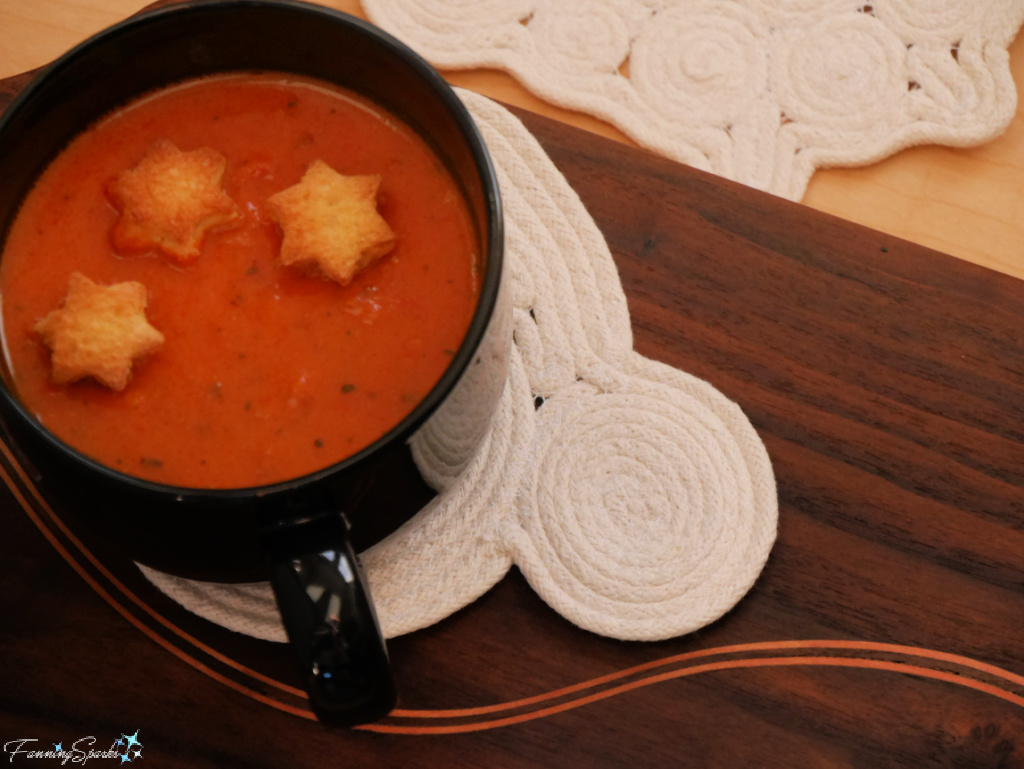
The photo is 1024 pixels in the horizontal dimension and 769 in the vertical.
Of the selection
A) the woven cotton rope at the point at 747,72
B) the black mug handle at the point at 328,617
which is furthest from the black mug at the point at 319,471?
the woven cotton rope at the point at 747,72

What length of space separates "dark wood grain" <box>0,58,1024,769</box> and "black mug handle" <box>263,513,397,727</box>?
21 cm

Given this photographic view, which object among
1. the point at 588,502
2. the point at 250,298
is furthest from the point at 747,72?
the point at 250,298

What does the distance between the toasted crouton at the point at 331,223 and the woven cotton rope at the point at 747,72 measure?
40cm

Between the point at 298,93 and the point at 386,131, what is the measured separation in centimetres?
8

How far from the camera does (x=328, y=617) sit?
1.82 ft

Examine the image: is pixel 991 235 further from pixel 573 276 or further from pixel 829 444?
pixel 573 276

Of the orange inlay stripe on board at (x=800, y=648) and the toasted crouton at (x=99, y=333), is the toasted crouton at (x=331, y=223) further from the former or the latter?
the orange inlay stripe on board at (x=800, y=648)

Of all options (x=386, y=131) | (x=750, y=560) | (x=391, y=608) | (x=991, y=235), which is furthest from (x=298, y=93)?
(x=991, y=235)

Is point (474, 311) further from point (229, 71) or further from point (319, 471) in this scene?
point (229, 71)

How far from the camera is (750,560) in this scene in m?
0.78

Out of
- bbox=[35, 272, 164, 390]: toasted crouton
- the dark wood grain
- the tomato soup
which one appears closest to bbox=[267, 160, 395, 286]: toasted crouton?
the tomato soup

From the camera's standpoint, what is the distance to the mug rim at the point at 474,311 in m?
0.55

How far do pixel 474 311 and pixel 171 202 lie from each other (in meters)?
0.25

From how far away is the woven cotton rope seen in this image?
41.3 inches
